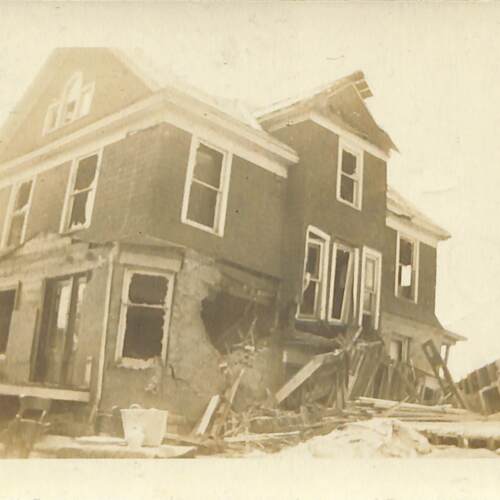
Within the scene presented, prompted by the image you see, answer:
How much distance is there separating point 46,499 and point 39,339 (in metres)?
0.85

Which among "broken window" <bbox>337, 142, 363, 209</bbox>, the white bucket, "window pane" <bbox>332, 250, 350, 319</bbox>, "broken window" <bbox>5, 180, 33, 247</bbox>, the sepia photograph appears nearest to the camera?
the white bucket

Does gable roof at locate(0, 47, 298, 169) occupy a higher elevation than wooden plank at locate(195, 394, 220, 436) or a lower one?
higher

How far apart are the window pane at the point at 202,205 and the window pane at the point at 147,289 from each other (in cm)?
42

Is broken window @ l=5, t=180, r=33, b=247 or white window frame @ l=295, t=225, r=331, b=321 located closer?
broken window @ l=5, t=180, r=33, b=247

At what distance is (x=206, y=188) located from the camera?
12.4ft

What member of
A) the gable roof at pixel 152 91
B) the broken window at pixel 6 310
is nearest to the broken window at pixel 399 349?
the gable roof at pixel 152 91

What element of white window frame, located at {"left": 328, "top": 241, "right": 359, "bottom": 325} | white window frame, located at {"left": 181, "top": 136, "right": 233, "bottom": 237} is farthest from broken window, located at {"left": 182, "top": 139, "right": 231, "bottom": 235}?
white window frame, located at {"left": 328, "top": 241, "right": 359, "bottom": 325}

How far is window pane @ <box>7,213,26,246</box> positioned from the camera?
11.8ft

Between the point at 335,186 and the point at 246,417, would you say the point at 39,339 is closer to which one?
the point at 246,417

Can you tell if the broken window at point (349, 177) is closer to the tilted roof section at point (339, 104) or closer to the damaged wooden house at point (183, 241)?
the damaged wooden house at point (183, 241)

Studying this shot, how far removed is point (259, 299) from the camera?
12.5 feet

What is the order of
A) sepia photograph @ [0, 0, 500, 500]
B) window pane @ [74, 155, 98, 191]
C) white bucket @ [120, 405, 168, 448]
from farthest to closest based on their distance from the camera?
window pane @ [74, 155, 98, 191]
sepia photograph @ [0, 0, 500, 500]
white bucket @ [120, 405, 168, 448]

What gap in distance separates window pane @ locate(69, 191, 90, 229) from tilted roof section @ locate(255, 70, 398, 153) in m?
1.18

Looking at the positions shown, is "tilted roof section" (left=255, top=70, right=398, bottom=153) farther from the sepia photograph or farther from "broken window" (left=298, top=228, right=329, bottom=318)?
"broken window" (left=298, top=228, right=329, bottom=318)
